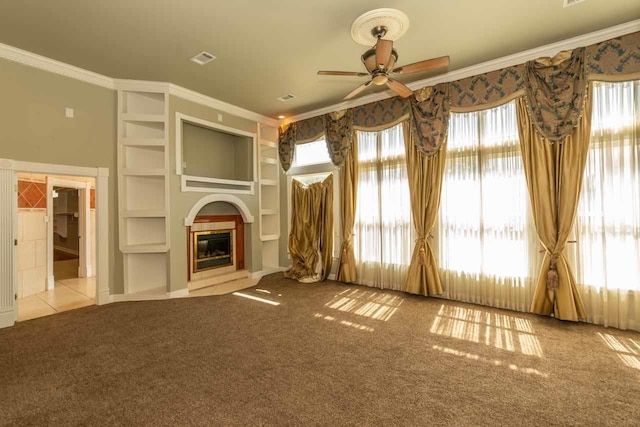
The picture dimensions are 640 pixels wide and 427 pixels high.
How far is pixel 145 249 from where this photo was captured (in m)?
4.46

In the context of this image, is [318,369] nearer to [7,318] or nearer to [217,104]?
[7,318]

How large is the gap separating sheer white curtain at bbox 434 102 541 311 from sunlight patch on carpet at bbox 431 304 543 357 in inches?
16.5

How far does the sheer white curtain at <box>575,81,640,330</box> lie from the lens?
3098 mm

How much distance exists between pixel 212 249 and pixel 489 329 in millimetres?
4650

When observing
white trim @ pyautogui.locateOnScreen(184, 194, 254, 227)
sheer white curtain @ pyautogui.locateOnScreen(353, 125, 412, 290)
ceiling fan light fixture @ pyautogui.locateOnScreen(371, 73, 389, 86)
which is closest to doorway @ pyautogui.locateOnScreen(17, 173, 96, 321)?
white trim @ pyautogui.locateOnScreen(184, 194, 254, 227)

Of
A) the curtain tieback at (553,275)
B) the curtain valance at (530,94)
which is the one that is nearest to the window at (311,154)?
the curtain valance at (530,94)

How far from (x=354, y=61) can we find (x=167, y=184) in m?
3.30

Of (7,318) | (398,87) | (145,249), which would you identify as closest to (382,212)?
(398,87)

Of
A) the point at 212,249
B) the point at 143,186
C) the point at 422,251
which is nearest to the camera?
the point at 422,251

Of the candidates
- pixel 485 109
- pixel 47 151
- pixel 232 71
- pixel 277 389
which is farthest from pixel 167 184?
pixel 485 109

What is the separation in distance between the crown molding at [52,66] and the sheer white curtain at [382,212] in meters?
4.04

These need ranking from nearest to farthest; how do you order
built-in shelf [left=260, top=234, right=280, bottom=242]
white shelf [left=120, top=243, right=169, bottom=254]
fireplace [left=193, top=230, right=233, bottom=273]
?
white shelf [left=120, top=243, right=169, bottom=254]
fireplace [left=193, top=230, right=233, bottom=273]
built-in shelf [left=260, top=234, right=280, bottom=242]

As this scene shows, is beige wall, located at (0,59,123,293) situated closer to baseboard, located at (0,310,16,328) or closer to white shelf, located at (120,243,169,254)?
white shelf, located at (120,243,169,254)

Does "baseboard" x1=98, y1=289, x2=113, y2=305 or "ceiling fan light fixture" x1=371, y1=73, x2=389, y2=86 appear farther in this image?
"baseboard" x1=98, y1=289, x2=113, y2=305
